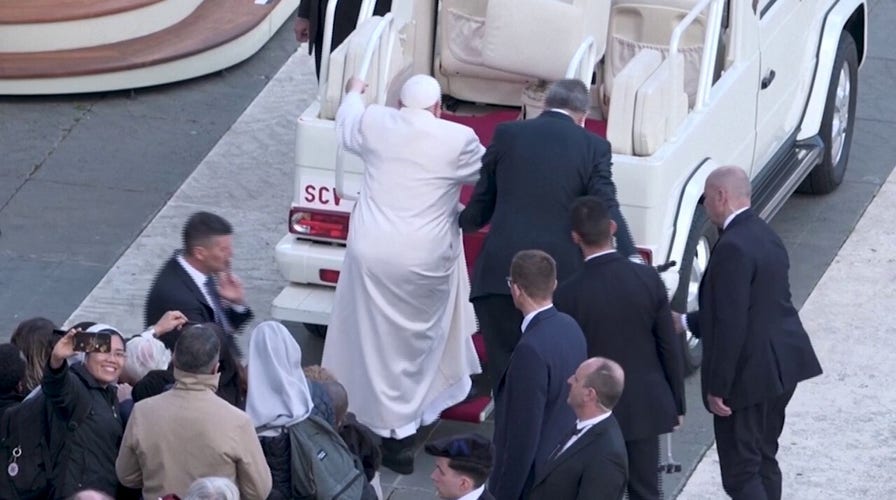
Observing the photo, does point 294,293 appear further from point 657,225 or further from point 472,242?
point 657,225

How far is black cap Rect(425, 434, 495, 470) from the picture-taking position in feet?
20.9

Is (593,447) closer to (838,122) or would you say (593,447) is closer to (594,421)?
(594,421)

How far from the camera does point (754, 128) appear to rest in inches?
400

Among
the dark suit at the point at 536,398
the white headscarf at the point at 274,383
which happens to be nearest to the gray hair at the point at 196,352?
the white headscarf at the point at 274,383

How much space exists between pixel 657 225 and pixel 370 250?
1.35 m

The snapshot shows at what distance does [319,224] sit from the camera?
9227 mm

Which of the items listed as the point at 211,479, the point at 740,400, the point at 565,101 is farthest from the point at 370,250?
the point at 211,479

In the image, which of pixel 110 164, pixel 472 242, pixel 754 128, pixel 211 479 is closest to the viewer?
pixel 211 479

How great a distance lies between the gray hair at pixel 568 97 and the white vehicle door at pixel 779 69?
1943mm

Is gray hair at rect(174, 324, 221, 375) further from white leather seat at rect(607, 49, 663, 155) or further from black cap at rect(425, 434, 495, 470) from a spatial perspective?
white leather seat at rect(607, 49, 663, 155)

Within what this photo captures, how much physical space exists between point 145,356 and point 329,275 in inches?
71.7

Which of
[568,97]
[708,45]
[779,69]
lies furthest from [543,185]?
[779,69]

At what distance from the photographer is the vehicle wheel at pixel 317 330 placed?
9.98 meters

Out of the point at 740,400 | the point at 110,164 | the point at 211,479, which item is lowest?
the point at 110,164
